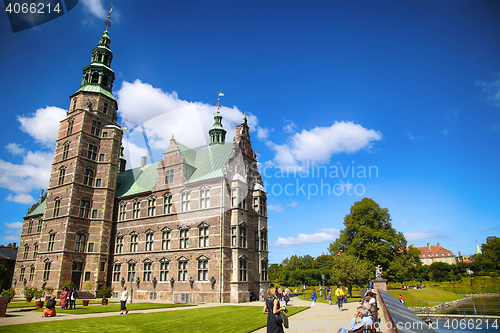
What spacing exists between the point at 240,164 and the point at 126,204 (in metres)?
16.6

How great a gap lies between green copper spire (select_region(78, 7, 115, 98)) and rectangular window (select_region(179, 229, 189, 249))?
2325 cm

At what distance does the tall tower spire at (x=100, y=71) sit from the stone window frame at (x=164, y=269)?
2462 centimetres

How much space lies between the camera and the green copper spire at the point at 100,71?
42.5 meters

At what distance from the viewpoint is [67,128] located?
135 feet

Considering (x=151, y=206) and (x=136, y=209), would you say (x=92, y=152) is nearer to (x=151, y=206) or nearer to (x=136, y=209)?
(x=136, y=209)

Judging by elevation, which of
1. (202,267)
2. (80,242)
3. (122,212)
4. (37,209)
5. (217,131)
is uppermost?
(217,131)

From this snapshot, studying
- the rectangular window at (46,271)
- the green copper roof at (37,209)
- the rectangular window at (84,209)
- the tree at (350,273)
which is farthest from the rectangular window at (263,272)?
the green copper roof at (37,209)

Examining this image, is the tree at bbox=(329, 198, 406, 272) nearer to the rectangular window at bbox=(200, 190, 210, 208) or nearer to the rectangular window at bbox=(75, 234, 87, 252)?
the rectangular window at bbox=(200, 190, 210, 208)

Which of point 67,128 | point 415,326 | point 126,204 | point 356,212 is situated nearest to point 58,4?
point 415,326

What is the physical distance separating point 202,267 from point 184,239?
3977mm

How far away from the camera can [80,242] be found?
1469 inches

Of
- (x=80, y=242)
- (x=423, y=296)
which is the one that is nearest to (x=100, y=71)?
(x=80, y=242)

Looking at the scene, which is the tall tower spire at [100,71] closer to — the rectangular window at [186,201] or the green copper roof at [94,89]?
the green copper roof at [94,89]

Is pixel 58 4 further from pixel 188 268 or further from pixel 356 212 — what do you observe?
pixel 356 212
